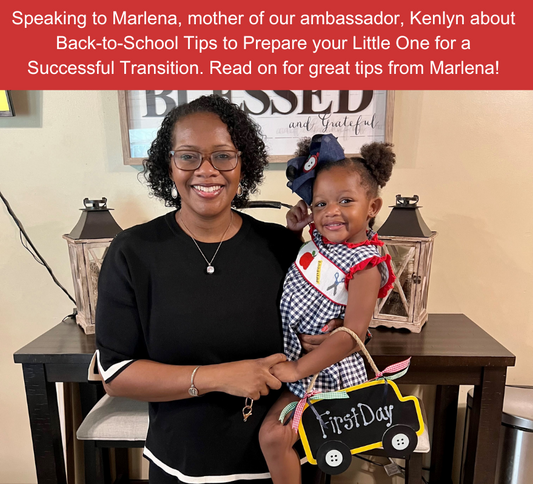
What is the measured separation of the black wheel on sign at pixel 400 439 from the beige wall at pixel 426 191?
0.93 metres

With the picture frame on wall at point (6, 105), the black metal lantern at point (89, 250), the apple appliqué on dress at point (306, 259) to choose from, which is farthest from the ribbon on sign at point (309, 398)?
the picture frame on wall at point (6, 105)

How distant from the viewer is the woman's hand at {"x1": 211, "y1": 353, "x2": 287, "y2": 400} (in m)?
0.87

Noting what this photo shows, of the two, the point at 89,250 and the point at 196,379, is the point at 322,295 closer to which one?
the point at 196,379

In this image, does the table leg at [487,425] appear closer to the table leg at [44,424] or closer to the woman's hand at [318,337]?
the woman's hand at [318,337]

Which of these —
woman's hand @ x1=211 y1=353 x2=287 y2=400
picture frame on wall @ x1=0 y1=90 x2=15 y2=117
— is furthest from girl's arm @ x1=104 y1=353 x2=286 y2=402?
picture frame on wall @ x1=0 y1=90 x2=15 y2=117

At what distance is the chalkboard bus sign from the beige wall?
913mm

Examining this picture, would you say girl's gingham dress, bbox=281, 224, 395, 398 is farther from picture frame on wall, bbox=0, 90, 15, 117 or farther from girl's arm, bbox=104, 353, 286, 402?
picture frame on wall, bbox=0, 90, 15, 117

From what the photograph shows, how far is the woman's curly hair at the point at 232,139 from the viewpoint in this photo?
96cm

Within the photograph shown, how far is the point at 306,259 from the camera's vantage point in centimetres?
100

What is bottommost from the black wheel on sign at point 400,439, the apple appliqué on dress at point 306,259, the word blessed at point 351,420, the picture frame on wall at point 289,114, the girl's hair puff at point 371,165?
the black wheel on sign at point 400,439

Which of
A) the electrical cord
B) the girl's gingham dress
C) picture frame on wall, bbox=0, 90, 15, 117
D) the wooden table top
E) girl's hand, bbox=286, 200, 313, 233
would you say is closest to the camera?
the girl's gingham dress

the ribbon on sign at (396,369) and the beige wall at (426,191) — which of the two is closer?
the ribbon on sign at (396,369)

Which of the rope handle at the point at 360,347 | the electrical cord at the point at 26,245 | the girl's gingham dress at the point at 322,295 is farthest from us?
the electrical cord at the point at 26,245
